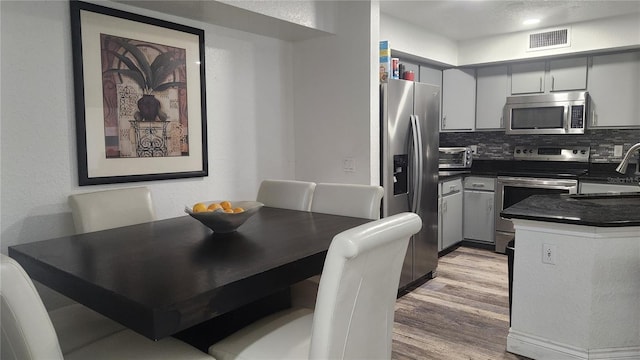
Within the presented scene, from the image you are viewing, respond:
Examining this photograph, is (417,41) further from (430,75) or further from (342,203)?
(342,203)

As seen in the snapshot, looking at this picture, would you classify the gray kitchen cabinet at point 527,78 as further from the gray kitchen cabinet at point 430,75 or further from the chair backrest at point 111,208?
the chair backrest at point 111,208

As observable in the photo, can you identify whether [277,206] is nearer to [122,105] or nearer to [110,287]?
[122,105]

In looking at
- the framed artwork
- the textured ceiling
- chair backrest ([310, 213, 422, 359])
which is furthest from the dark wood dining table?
the textured ceiling

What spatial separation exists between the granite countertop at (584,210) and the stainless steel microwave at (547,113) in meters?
1.70

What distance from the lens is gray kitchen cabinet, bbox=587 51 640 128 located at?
4.23 meters

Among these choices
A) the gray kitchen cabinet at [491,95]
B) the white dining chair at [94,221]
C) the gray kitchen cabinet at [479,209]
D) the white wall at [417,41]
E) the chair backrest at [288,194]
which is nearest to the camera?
the white dining chair at [94,221]

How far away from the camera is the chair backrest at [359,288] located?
1.27m

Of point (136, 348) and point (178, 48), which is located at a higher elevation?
point (178, 48)

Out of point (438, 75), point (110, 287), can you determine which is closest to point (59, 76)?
point (110, 287)

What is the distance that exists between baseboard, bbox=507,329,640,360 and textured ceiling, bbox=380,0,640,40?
262 cm

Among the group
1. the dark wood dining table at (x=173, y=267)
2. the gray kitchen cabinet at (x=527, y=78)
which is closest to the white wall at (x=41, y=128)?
the dark wood dining table at (x=173, y=267)

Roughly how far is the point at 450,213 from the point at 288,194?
2503 millimetres

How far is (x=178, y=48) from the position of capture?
2.80m

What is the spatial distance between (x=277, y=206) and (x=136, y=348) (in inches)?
57.4
